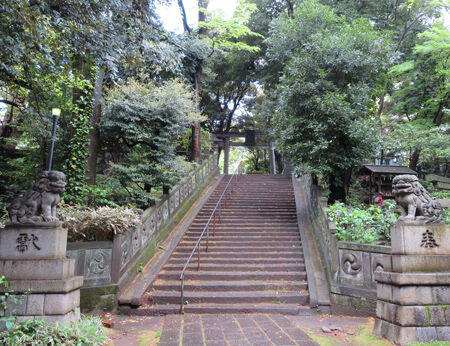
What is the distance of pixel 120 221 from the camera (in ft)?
21.7

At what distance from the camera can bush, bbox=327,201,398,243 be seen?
6875 millimetres

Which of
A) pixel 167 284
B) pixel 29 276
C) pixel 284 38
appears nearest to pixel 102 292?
pixel 167 284

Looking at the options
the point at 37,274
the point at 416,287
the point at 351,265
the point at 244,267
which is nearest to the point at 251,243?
the point at 244,267

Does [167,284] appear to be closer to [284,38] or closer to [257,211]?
[257,211]

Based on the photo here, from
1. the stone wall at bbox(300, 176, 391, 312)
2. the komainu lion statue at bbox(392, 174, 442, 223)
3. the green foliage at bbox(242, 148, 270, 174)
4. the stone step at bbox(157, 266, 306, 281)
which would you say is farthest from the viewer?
the green foliage at bbox(242, 148, 270, 174)

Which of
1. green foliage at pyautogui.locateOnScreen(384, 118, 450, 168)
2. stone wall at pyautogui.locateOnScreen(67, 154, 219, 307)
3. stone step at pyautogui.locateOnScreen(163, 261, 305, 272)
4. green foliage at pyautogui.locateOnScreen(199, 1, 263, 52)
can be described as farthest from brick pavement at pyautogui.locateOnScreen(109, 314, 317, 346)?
green foliage at pyautogui.locateOnScreen(199, 1, 263, 52)

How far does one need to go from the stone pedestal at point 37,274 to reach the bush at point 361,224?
221 inches

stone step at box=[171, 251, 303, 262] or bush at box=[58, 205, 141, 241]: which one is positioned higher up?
bush at box=[58, 205, 141, 241]

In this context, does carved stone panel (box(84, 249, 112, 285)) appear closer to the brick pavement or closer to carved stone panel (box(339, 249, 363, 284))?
the brick pavement

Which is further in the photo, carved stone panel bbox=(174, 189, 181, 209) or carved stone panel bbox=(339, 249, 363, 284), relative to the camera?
carved stone panel bbox=(174, 189, 181, 209)

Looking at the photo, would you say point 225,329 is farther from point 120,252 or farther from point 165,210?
point 165,210

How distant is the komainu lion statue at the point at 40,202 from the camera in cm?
448

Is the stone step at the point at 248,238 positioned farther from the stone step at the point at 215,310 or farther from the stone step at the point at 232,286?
the stone step at the point at 215,310

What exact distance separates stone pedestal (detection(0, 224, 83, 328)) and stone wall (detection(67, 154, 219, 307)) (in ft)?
5.67
